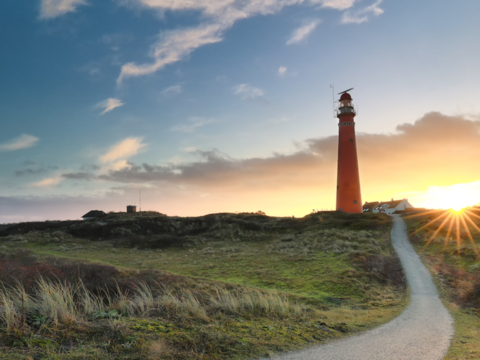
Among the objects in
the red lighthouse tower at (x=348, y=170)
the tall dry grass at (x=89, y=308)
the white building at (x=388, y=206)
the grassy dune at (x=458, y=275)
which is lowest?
the grassy dune at (x=458, y=275)

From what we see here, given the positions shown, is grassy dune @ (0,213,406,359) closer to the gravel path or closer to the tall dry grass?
the tall dry grass

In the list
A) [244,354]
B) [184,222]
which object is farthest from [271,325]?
[184,222]

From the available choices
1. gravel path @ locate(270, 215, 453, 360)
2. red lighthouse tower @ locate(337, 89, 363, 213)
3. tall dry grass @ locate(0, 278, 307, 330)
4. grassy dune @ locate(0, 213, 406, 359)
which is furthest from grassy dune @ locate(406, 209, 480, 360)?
red lighthouse tower @ locate(337, 89, 363, 213)

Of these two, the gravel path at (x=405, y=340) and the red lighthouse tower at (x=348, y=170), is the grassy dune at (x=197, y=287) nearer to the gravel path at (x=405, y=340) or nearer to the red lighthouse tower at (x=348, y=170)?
the gravel path at (x=405, y=340)

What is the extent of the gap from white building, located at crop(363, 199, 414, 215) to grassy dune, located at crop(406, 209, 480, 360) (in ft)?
121

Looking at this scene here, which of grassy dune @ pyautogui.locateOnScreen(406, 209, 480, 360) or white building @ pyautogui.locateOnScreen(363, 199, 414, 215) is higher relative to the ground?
white building @ pyautogui.locateOnScreen(363, 199, 414, 215)

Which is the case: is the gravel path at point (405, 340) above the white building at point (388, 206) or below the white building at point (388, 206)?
below

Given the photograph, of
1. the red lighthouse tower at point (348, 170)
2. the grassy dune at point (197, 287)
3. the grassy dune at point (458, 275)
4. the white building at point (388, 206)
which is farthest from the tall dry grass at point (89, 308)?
the white building at point (388, 206)

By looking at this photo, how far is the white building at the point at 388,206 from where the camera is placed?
252 feet

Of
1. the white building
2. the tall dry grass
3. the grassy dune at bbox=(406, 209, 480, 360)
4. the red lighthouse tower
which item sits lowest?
the grassy dune at bbox=(406, 209, 480, 360)

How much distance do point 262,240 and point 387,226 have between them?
1576 cm

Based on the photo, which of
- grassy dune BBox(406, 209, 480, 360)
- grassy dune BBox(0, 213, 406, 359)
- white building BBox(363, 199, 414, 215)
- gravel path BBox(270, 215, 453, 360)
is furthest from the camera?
white building BBox(363, 199, 414, 215)

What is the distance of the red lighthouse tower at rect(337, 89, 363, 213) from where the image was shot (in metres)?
52.3

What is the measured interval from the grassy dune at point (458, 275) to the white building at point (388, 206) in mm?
36942
